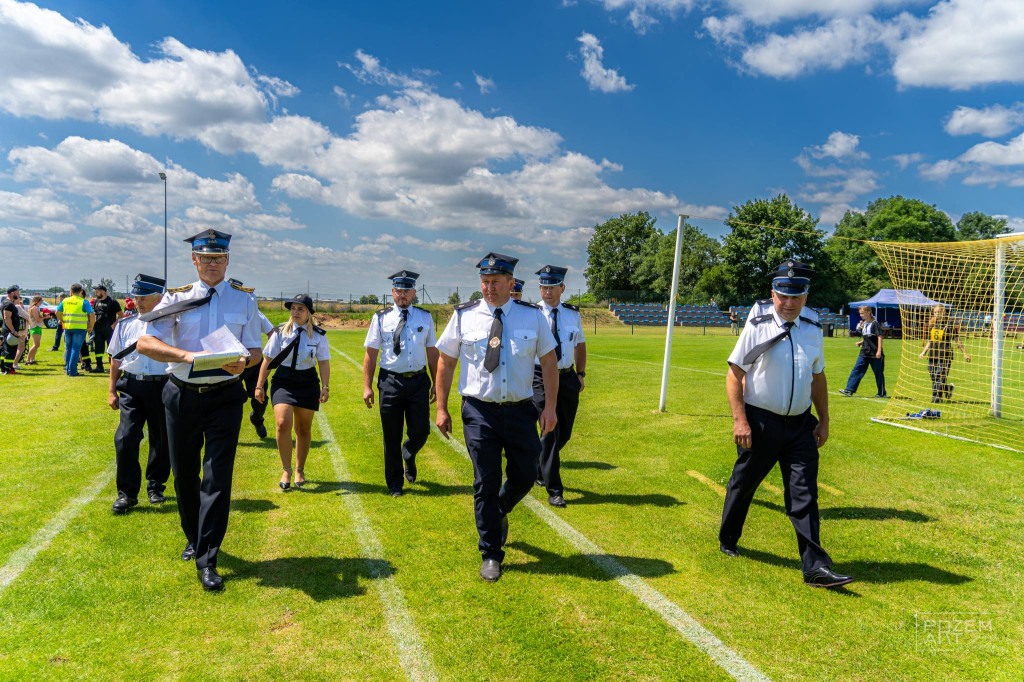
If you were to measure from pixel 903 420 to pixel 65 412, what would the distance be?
561 inches

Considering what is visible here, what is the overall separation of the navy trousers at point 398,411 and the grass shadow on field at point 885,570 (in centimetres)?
338

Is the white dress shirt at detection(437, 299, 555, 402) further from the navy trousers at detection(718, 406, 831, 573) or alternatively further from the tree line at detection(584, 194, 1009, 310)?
the tree line at detection(584, 194, 1009, 310)

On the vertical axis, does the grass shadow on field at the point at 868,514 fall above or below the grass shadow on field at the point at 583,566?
above

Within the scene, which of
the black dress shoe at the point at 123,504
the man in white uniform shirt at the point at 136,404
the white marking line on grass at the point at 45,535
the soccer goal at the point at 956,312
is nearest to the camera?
the white marking line on grass at the point at 45,535

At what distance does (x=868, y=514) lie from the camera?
5555 millimetres

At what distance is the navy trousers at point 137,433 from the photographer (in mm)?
5445

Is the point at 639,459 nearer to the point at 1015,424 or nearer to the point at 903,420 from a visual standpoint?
the point at 903,420

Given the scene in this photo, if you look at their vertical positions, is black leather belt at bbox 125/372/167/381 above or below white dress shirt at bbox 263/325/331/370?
below

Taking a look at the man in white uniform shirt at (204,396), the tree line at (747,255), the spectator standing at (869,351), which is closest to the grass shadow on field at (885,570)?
the man in white uniform shirt at (204,396)

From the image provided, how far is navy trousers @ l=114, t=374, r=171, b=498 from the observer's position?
214 inches

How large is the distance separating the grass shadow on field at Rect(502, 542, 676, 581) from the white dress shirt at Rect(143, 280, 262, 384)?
2580 mm

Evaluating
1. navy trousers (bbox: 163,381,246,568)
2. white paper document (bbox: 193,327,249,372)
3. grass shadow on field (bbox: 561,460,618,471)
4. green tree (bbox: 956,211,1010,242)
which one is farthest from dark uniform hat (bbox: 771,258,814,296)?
green tree (bbox: 956,211,1010,242)

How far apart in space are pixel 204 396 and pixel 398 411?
2372 mm

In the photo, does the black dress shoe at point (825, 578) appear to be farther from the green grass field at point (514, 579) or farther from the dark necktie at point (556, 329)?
the dark necktie at point (556, 329)
